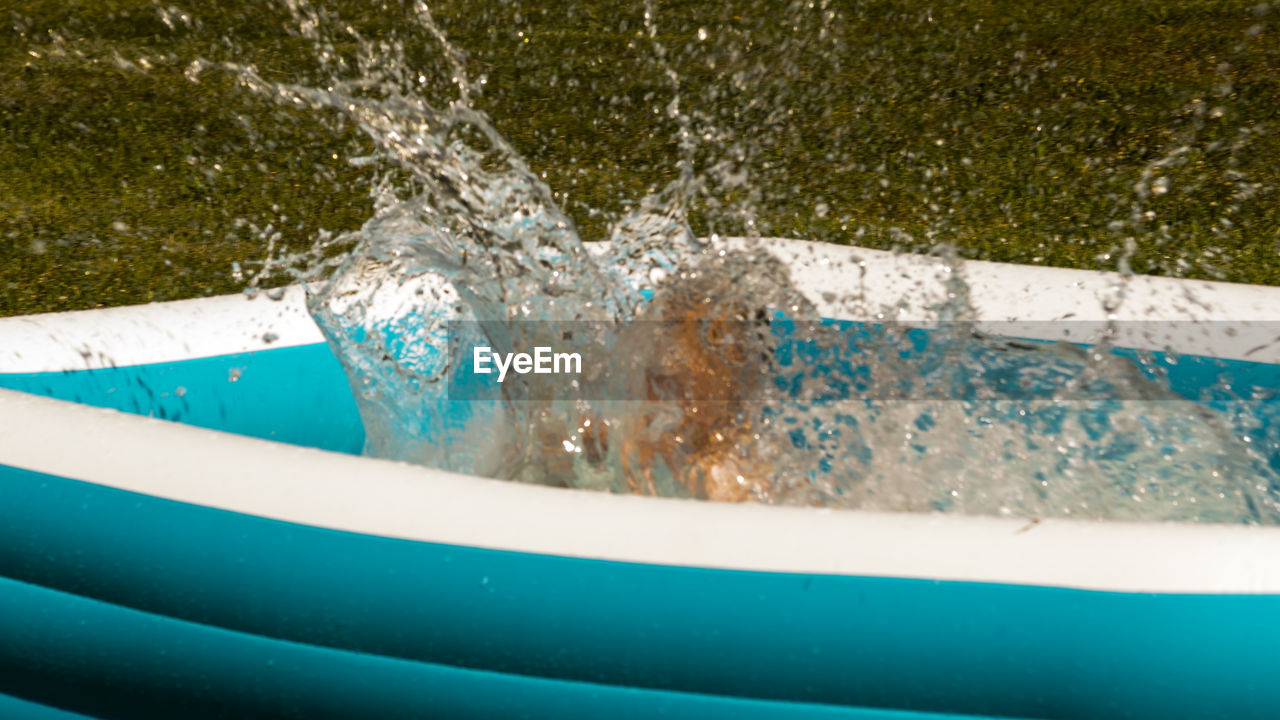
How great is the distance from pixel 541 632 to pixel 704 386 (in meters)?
0.58

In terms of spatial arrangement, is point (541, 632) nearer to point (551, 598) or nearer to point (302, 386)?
point (551, 598)

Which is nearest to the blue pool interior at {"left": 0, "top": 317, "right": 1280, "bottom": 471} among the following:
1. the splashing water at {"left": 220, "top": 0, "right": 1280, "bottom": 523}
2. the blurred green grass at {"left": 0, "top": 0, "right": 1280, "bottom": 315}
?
the splashing water at {"left": 220, "top": 0, "right": 1280, "bottom": 523}

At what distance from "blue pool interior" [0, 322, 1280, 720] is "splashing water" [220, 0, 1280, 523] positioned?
0.41 metres

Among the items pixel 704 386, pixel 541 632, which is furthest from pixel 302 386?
pixel 541 632

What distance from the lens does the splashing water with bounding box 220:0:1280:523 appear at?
1.60 meters

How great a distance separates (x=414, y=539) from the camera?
1.17 m

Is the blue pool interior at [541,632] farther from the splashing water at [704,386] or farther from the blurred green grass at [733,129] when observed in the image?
the blurred green grass at [733,129]

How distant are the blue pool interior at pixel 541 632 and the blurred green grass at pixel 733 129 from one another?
1.98m

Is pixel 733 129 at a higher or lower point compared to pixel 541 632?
higher

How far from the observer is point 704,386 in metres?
1.68

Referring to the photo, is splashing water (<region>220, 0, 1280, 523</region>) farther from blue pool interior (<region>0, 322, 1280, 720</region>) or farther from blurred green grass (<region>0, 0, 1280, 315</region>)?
blurred green grass (<region>0, 0, 1280, 315</region>)

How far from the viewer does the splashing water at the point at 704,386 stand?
160 centimetres

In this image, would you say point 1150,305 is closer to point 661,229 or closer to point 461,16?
point 661,229

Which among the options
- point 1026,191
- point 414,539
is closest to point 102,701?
point 414,539
